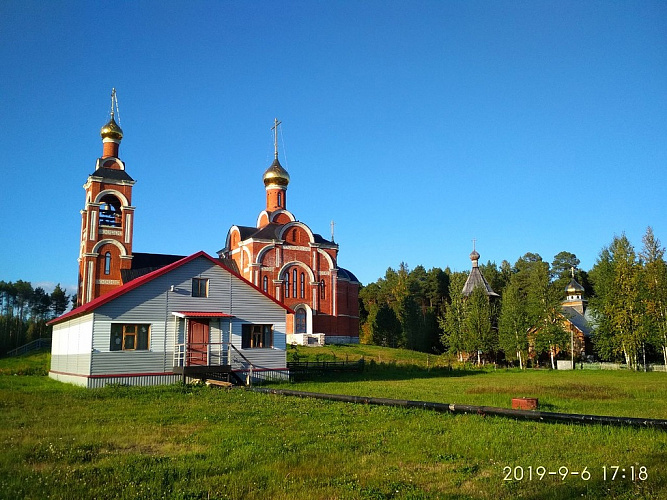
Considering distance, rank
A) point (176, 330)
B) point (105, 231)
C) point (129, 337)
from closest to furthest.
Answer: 1. point (129, 337)
2. point (176, 330)
3. point (105, 231)

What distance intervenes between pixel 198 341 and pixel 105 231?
22243 mm

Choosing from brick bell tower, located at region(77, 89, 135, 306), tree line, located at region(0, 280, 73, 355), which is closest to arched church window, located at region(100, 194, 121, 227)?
brick bell tower, located at region(77, 89, 135, 306)

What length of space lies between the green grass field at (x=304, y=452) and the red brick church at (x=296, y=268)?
3377 cm

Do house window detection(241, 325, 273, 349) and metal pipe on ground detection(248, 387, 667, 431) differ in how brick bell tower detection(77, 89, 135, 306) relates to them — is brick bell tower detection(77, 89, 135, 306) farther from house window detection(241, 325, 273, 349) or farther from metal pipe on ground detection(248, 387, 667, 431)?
metal pipe on ground detection(248, 387, 667, 431)

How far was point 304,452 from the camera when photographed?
986 cm

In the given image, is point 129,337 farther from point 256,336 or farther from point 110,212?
point 110,212

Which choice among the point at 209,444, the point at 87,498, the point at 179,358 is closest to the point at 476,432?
the point at 209,444

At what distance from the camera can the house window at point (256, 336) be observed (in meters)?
25.4

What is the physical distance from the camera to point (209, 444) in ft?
34.8

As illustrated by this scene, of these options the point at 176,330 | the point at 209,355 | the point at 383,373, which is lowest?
the point at 383,373

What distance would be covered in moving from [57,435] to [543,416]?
988 centimetres

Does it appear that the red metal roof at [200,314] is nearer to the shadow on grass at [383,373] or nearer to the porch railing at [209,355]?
the porch railing at [209,355]

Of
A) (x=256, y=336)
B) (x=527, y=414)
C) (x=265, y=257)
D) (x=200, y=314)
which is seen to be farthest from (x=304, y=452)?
(x=265, y=257)

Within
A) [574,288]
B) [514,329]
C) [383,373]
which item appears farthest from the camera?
Answer: [574,288]
